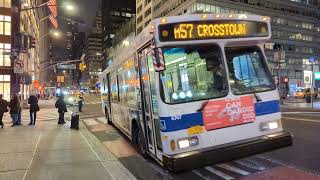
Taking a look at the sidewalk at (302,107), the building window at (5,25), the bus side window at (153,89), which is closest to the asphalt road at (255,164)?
the bus side window at (153,89)

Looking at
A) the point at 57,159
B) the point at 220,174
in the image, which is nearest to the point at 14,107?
the point at 57,159

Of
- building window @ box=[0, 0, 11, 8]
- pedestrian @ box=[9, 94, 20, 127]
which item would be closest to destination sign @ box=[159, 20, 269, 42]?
pedestrian @ box=[9, 94, 20, 127]

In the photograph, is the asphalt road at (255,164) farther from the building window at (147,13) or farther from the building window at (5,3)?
the building window at (147,13)

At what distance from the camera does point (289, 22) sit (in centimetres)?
10969

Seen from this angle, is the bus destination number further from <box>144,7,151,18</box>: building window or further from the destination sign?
<box>144,7,151,18</box>: building window

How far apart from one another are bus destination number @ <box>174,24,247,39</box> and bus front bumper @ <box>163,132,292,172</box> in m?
2.10

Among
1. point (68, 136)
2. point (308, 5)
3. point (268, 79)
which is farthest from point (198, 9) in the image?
point (268, 79)

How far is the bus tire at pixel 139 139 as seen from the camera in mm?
10148

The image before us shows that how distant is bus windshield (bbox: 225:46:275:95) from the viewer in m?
8.04

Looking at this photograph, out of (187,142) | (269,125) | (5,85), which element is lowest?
(187,142)

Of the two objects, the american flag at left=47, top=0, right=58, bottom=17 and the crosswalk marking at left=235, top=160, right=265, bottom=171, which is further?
the american flag at left=47, top=0, right=58, bottom=17

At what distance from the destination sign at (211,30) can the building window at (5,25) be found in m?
55.4

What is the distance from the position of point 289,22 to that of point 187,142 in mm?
109286

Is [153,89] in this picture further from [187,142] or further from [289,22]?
[289,22]
